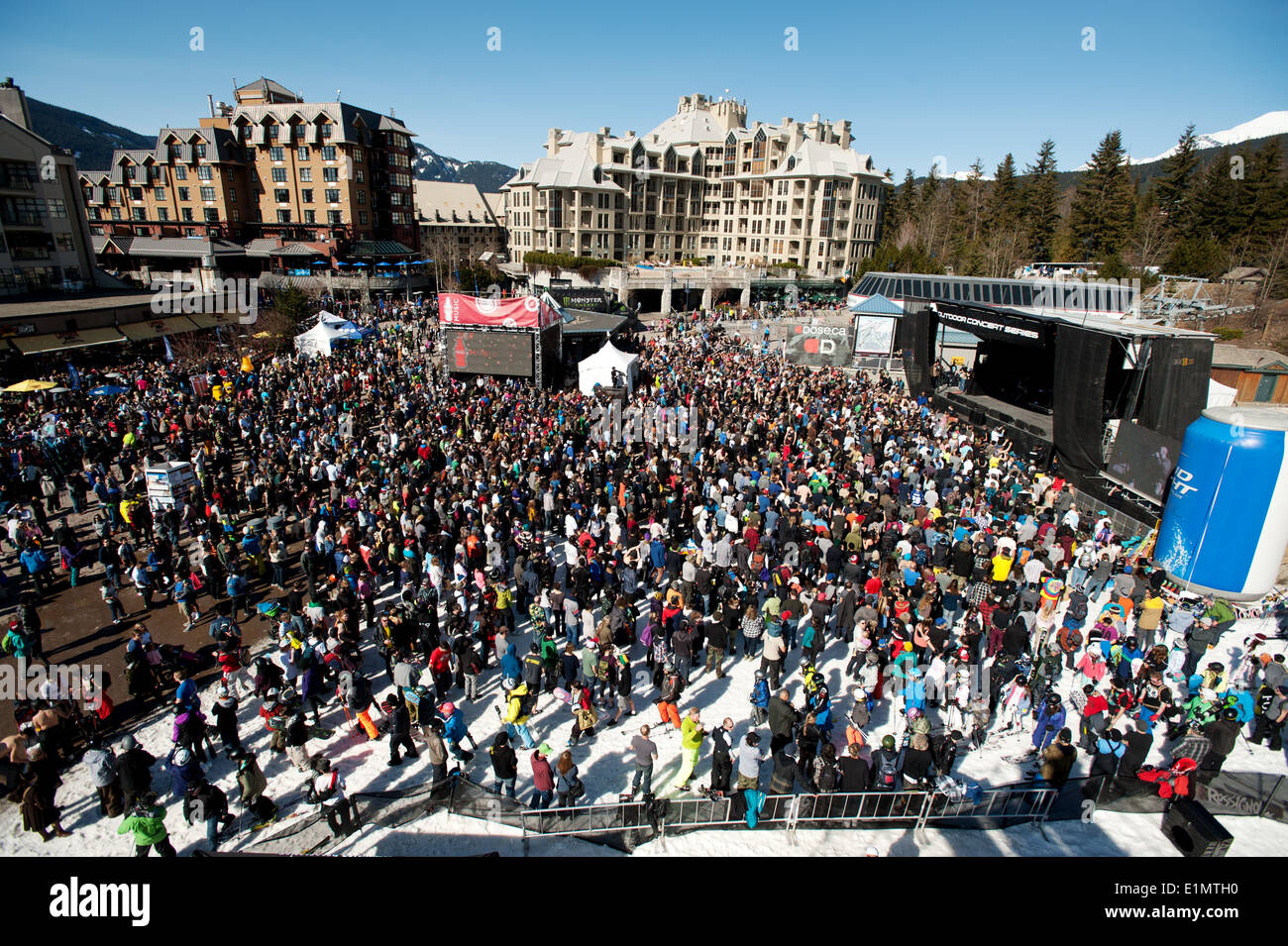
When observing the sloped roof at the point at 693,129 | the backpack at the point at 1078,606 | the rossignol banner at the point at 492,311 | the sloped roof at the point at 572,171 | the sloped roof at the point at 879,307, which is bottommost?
the backpack at the point at 1078,606

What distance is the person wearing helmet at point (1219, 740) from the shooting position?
7.43 m

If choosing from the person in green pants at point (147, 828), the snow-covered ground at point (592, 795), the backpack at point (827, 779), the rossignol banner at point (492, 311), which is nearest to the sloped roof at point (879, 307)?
the rossignol banner at point (492, 311)

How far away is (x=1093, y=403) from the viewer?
56.9 ft

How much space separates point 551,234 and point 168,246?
111ft

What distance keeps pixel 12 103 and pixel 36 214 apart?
7.51m

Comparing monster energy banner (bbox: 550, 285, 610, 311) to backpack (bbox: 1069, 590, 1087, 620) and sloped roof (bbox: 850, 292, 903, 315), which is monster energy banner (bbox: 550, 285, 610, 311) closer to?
sloped roof (bbox: 850, 292, 903, 315)

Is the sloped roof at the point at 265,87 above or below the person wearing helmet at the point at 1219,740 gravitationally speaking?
above

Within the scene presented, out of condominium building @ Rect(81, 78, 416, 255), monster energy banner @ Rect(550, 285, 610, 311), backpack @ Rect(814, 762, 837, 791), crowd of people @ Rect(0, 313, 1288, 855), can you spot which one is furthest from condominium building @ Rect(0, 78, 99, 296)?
backpack @ Rect(814, 762, 837, 791)

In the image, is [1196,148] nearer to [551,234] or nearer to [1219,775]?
[551,234]

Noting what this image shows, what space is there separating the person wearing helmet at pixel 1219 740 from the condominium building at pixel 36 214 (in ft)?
160

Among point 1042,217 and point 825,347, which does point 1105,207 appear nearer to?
point 1042,217

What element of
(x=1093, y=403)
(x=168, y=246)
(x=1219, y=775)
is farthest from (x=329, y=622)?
(x=168, y=246)

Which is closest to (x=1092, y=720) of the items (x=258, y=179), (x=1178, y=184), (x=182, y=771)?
Result: (x=182, y=771)

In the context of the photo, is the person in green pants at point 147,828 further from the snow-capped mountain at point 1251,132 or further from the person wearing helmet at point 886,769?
the snow-capped mountain at point 1251,132
